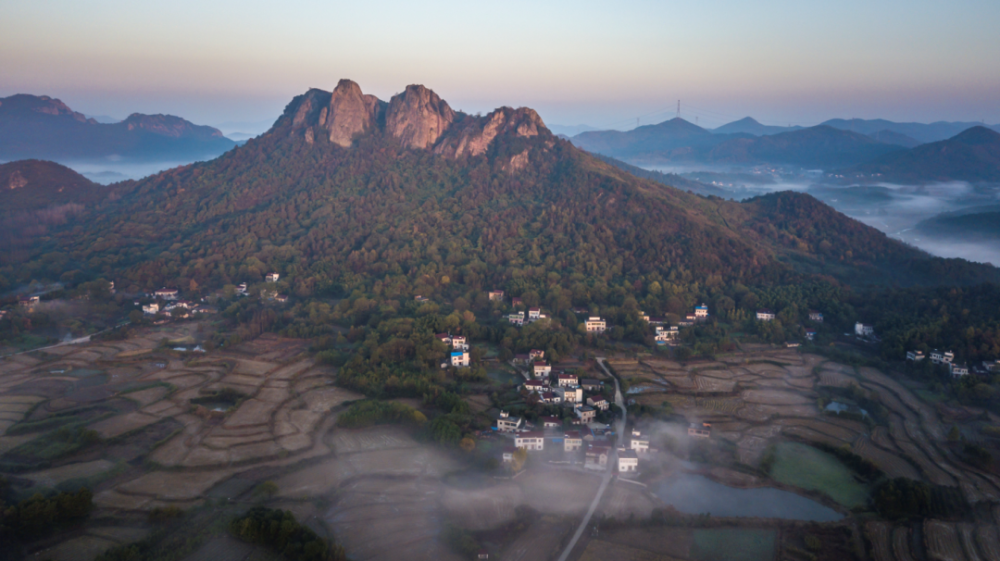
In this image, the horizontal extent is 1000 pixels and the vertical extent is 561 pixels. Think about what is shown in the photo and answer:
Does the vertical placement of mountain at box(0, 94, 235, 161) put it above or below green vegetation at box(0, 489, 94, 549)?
above

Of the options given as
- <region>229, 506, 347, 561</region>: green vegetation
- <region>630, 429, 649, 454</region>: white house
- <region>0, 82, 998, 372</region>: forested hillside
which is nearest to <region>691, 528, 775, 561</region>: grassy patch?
<region>630, 429, 649, 454</region>: white house

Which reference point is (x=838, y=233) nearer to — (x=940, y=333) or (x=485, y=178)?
(x=940, y=333)

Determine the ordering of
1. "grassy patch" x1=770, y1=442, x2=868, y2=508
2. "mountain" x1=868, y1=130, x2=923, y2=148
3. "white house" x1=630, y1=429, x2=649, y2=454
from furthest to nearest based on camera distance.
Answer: "mountain" x1=868, y1=130, x2=923, y2=148
"white house" x1=630, y1=429, x2=649, y2=454
"grassy patch" x1=770, y1=442, x2=868, y2=508

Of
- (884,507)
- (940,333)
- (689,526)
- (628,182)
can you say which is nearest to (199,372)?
(689,526)

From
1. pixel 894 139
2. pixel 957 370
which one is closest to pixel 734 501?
pixel 957 370

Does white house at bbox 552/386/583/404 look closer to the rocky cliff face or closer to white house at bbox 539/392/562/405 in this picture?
white house at bbox 539/392/562/405

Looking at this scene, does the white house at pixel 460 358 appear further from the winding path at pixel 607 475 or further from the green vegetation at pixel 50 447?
the green vegetation at pixel 50 447

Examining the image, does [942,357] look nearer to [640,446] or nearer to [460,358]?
[640,446]
